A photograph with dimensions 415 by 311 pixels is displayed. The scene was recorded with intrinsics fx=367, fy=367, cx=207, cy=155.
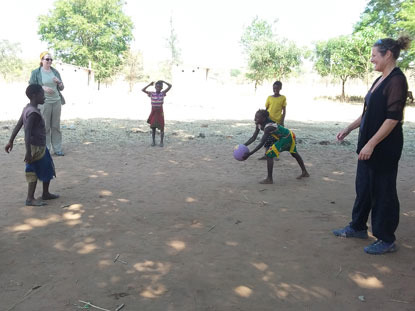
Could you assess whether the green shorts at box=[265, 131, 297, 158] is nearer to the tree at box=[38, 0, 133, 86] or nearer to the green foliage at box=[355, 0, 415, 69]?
the green foliage at box=[355, 0, 415, 69]

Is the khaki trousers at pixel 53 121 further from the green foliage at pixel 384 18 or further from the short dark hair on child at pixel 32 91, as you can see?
the green foliage at pixel 384 18

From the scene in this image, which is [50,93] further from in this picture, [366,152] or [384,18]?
[384,18]

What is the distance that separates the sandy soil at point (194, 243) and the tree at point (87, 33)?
32.2 meters

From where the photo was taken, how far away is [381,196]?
3.13 m

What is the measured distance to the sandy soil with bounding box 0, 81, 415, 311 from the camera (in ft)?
8.44

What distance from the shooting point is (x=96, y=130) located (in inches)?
422

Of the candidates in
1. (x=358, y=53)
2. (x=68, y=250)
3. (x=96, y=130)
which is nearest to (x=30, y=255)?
(x=68, y=250)

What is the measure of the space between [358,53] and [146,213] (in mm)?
27576

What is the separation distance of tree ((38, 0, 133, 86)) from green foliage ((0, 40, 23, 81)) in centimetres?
1364

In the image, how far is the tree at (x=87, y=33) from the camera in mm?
36188

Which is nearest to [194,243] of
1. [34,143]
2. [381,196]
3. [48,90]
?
[381,196]

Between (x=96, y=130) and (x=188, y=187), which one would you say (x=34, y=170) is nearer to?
(x=188, y=187)

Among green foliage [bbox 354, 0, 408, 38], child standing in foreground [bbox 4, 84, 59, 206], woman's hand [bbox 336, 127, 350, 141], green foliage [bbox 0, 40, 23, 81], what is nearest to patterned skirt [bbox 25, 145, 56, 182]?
child standing in foreground [bbox 4, 84, 59, 206]

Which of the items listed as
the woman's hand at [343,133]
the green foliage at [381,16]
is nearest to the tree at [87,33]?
the green foliage at [381,16]
